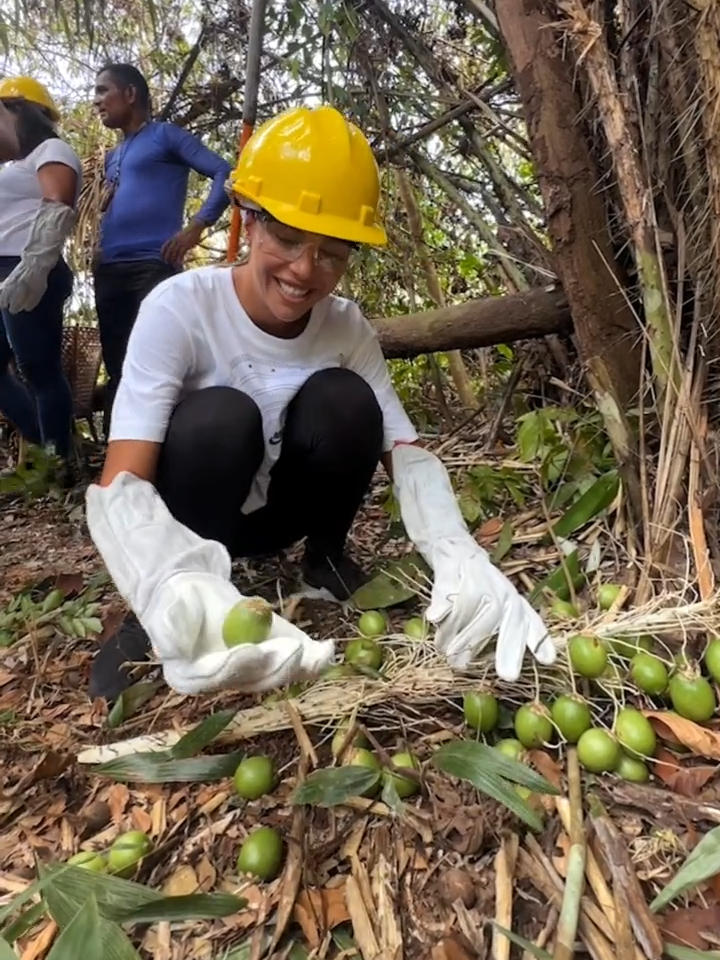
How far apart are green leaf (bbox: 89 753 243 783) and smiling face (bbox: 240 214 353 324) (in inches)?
28.4

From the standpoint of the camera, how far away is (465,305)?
1979 mm

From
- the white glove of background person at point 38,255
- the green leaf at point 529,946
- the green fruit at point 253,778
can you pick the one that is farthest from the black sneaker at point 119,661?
the white glove of background person at point 38,255

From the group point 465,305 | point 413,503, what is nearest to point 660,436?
point 413,503

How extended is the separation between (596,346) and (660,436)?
0.28 metres

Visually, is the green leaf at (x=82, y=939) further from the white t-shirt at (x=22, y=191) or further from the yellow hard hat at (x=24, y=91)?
the yellow hard hat at (x=24, y=91)

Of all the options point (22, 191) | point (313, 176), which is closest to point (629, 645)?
point (313, 176)

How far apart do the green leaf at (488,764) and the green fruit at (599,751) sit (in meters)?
0.06

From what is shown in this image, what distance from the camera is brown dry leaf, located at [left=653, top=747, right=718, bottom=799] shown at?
3.35ft

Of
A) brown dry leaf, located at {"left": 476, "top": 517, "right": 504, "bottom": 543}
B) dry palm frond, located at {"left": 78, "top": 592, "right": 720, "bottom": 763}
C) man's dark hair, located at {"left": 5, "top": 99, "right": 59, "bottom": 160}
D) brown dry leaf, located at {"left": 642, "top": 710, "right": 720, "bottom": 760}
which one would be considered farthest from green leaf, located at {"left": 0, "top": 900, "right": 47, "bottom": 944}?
man's dark hair, located at {"left": 5, "top": 99, "right": 59, "bottom": 160}

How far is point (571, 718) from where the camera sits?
1.08 metres

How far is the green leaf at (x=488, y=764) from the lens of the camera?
1.00 meters

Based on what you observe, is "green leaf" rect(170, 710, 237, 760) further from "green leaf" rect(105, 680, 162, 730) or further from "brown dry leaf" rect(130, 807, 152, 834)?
"green leaf" rect(105, 680, 162, 730)

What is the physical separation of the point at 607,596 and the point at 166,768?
2.37ft

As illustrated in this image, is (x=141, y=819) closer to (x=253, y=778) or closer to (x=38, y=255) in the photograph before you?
(x=253, y=778)
